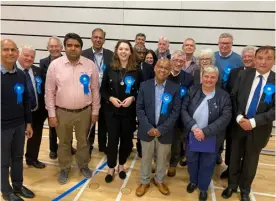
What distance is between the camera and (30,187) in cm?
289

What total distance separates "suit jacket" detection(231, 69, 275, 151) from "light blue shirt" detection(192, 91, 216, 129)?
0.84 ft

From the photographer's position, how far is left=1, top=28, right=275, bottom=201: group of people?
2.36 meters

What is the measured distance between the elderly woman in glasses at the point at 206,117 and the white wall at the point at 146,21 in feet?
8.57

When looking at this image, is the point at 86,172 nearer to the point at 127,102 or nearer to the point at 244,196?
the point at 127,102

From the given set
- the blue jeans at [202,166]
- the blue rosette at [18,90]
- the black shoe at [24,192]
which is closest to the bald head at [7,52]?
the blue rosette at [18,90]

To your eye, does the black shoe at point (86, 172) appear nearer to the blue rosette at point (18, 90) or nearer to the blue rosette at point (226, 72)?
the blue rosette at point (18, 90)

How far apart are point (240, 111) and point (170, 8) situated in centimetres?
311

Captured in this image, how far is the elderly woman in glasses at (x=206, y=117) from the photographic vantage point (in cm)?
245

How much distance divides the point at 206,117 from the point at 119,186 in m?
1.33

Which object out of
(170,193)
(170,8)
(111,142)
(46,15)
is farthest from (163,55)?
(46,15)

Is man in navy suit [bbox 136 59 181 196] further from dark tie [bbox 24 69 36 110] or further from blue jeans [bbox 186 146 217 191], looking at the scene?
dark tie [bbox 24 69 36 110]

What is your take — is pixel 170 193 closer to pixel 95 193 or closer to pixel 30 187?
pixel 95 193

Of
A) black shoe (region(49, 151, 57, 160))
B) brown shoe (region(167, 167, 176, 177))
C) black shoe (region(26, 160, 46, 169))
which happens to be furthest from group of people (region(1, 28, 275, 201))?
black shoe (region(49, 151, 57, 160))

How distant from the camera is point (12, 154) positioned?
2.48m
